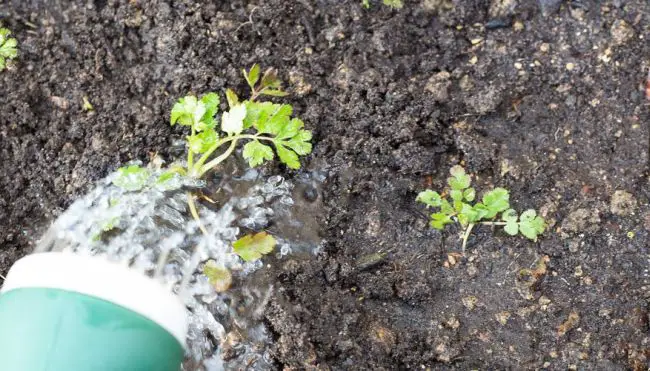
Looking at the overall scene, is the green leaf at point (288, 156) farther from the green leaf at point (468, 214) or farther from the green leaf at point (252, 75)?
the green leaf at point (468, 214)

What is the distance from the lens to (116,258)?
6.10 feet

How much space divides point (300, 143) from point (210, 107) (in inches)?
11.2

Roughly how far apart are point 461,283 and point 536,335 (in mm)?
246

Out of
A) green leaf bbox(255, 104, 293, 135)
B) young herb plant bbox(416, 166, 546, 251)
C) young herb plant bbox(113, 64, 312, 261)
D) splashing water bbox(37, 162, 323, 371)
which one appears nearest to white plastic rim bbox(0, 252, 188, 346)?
splashing water bbox(37, 162, 323, 371)

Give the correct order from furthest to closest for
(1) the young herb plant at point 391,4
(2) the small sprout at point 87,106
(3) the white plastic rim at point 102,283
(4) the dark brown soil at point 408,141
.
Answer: (1) the young herb plant at point 391,4
(2) the small sprout at point 87,106
(4) the dark brown soil at point 408,141
(3) the white plastic rim at point 102,283

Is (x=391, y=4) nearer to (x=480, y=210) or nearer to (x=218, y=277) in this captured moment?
(x=480, y=210)

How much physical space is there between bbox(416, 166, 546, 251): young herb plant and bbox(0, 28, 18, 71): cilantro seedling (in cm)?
136

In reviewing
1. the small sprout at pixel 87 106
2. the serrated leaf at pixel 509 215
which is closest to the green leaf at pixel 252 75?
the small sprout at pixel 87 106

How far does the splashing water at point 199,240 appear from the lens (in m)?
1.92

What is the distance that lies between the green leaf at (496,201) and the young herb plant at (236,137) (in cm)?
54

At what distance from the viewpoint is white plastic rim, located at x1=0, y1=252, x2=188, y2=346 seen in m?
1.58

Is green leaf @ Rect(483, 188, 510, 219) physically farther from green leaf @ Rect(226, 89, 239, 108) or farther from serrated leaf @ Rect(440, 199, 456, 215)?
green leaf @ Rect(226, 89, 239, 108)

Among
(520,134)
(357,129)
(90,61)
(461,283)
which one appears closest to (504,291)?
(461,283)

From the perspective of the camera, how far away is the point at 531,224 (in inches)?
77.7
